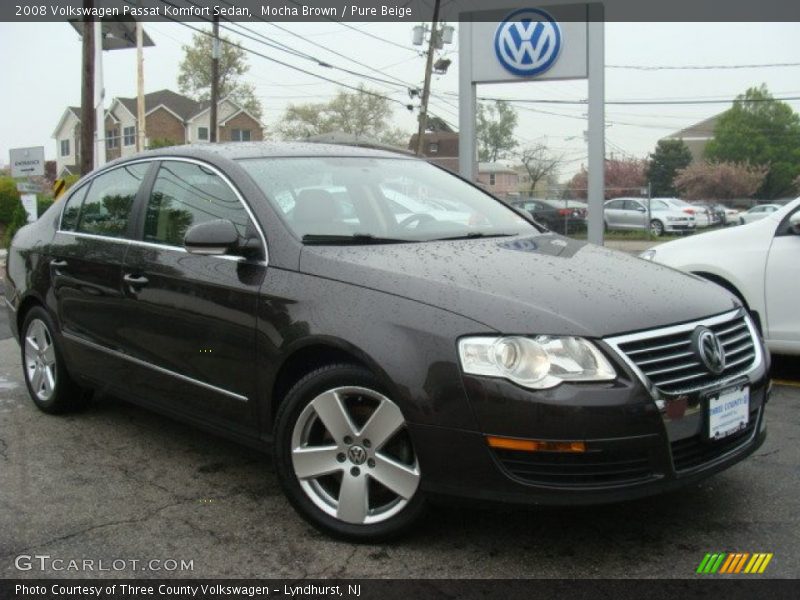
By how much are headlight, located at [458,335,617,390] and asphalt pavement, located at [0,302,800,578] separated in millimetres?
465

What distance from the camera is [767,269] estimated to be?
18.1 ft

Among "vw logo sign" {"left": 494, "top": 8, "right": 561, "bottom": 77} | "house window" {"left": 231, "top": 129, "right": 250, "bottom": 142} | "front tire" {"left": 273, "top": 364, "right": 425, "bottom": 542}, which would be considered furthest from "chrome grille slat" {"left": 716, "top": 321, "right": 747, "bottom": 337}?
"house window" {"left": 231, "top": 129, "right": 250, "bottom": 142}

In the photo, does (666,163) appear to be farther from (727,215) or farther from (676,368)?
(676,368)

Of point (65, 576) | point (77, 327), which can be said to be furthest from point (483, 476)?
point (77, 327)

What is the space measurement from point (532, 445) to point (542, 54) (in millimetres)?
9636

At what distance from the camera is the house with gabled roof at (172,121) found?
57250mm

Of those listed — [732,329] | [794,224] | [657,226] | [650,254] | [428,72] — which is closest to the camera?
[732,329]

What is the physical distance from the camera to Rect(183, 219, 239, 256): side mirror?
3.44 meters

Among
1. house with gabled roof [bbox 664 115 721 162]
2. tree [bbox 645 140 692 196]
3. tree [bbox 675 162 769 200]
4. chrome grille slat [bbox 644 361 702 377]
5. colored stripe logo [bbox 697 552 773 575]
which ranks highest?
house with gabled roof [bbox 664 115 721 162]

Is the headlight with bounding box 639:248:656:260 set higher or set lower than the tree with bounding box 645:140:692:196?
lower

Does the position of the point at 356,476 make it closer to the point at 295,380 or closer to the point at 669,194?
the point at 295,380

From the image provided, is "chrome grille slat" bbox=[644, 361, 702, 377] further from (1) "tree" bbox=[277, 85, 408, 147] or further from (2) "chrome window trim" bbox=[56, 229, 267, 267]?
(1) "tree" bbox=[277, 85, 408, 147]

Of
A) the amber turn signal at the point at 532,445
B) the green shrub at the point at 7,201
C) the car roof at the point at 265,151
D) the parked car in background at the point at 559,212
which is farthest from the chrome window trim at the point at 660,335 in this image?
the green shrub at the point at 7,201

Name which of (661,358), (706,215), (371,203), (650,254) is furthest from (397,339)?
(706,215)
